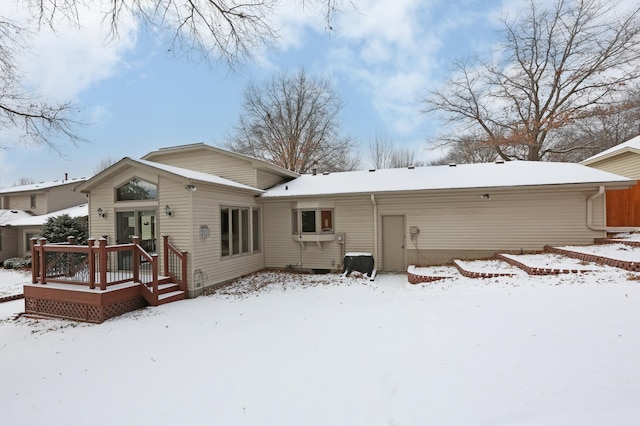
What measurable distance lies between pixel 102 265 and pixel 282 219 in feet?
19.1

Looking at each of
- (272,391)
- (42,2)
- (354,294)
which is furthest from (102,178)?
(272,391)

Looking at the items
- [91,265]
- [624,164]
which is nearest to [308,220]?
[91,265]

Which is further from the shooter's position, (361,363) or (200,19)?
(200,19)

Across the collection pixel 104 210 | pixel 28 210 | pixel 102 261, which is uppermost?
pixel 28 210

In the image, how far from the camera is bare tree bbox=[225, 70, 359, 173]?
2438 centimetres

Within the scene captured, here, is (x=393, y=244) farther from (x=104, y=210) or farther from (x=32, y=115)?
(x=32, y=115)

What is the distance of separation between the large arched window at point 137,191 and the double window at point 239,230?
6.20 ft

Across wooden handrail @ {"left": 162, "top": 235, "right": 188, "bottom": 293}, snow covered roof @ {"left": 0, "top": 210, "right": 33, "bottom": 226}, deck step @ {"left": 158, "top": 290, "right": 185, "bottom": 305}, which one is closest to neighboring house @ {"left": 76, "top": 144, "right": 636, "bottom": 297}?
wooden handrail @ {"left": 162, "top": 235, "right": 188, "bottom": 293}

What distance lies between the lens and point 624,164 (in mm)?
11789

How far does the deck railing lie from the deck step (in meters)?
0.15

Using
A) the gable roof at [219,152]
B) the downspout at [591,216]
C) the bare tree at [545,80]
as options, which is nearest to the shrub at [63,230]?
the gable roof at [219,152]

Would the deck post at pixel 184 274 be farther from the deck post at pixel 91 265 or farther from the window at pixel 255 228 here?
the window at pixel 255 228

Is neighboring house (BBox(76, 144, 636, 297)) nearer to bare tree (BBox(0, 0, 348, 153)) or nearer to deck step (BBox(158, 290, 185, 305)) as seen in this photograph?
deck step (BBox(158, 290, 185, 305))

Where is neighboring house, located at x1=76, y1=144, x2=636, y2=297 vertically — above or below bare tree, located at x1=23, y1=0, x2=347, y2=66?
below
